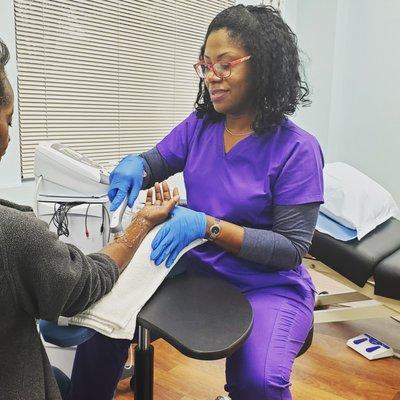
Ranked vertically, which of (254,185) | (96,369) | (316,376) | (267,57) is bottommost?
(316,376)

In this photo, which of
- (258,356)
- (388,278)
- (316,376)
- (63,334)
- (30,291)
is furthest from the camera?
(316,376)

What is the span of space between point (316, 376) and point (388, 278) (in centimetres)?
56

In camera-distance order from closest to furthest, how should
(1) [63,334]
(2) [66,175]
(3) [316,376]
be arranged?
(1) [63,334], (2) [66,175], (3) [316,376]

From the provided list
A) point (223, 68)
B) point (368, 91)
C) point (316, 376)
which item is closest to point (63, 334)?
point (223, 68)

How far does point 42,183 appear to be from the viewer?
1526 mm

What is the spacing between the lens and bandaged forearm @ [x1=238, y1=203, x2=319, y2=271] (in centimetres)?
117

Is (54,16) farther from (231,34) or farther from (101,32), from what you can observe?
(231,34)

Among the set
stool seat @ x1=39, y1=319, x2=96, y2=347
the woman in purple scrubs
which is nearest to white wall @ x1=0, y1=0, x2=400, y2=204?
the woman in purple scrubs

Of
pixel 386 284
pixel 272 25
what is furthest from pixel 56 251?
pixel 386 284

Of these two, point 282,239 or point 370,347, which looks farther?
point 370,347

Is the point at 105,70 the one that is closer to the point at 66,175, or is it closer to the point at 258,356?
the point at 66,175

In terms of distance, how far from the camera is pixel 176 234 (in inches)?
43.1

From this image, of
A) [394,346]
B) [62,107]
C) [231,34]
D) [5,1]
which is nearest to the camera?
[231,34]

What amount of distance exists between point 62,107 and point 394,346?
6.53 feet
